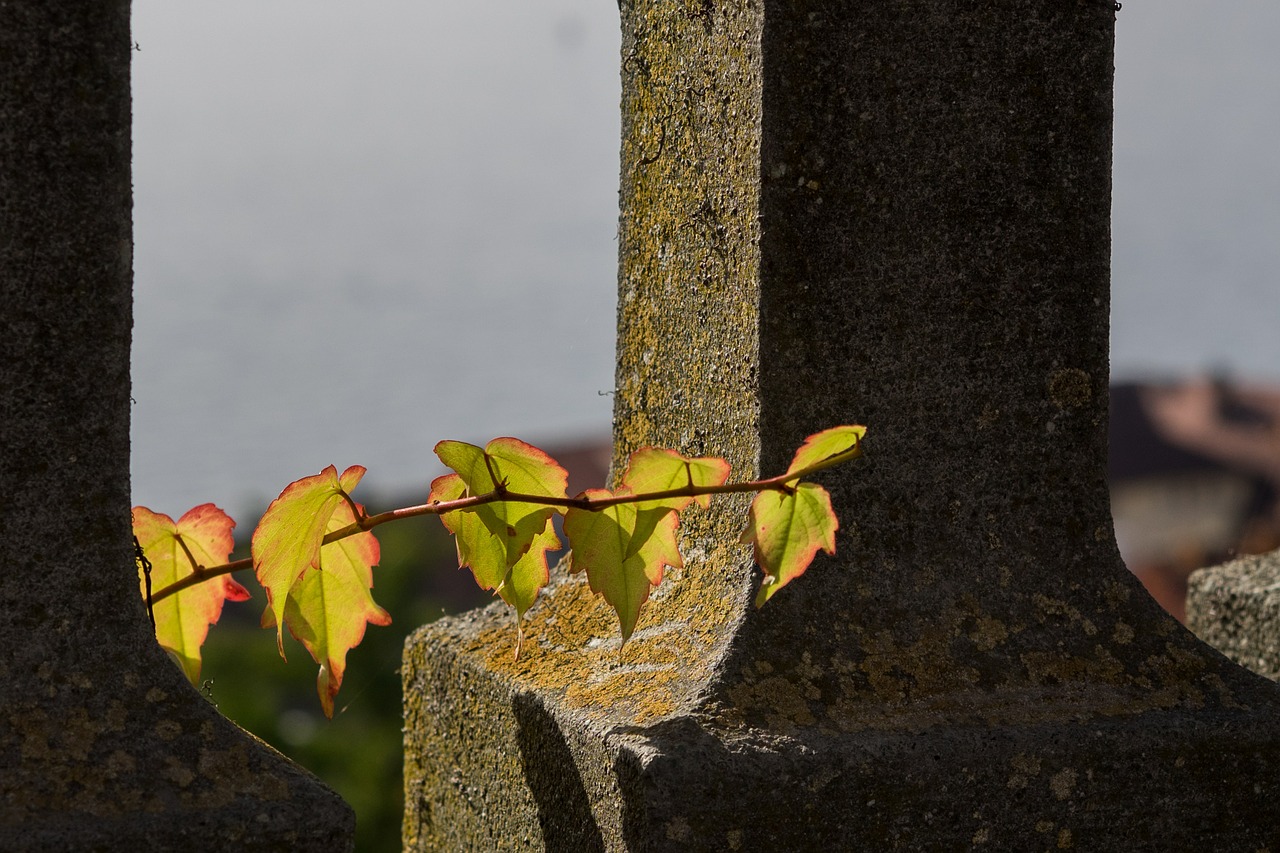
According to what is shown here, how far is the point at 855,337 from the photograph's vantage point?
1.38 meters

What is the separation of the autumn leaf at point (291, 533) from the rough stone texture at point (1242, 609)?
140cm

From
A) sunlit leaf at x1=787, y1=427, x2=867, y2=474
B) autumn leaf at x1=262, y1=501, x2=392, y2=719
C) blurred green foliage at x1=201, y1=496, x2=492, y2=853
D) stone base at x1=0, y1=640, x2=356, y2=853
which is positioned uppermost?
sunlit leaf at x1=787, y1=427, x2=867, y2=474

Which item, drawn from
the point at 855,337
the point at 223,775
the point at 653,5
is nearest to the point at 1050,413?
the point at 855,337

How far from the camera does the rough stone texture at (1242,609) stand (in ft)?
6.39

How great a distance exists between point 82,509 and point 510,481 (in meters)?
0.39

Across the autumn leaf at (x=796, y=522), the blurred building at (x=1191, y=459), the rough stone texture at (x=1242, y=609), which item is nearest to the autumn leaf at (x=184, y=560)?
the autumn leaf at (x=796, y=522)

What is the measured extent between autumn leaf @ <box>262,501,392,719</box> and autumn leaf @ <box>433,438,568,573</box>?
12 cm

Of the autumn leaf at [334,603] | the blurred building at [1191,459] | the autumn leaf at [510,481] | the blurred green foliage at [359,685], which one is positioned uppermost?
the autumn leaf at [510,481]

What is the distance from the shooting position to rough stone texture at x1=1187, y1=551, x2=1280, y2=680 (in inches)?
76.6

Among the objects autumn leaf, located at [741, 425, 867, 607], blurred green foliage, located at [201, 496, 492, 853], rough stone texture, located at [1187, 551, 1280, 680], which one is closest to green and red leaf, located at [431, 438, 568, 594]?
autumn leaf, located at [741, 425, 867, 607]

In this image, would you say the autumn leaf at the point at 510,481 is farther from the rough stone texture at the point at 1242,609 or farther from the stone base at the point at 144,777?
the rough stone texture at the point at 1242,609

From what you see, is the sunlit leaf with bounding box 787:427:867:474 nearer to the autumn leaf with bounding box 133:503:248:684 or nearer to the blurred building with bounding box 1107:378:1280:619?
the autumn leaf with bounding box 133:503:248:684

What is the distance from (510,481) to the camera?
4.19 feet

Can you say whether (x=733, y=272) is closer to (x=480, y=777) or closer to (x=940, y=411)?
(x=940, y=411)
